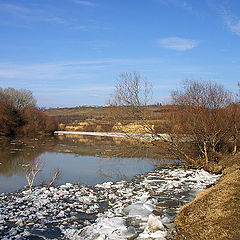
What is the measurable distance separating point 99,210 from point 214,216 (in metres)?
3.63

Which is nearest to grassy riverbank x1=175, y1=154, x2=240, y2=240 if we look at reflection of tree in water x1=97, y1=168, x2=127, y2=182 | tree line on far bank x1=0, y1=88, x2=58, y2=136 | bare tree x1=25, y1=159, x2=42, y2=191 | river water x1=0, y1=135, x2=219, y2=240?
river water x1=0, y1=135, x2=219, y2=240

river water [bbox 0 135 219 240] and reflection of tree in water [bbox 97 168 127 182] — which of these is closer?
river water [bbox 0 135 219 240]

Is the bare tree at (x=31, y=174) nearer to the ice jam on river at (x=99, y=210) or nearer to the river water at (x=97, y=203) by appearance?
the river water at (x=97, y=203)

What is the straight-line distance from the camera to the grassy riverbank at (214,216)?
489cm

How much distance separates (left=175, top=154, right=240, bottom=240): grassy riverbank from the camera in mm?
4891

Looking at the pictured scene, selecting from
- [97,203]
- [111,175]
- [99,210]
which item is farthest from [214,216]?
[111,175]

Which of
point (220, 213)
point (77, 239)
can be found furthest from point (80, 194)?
point (220, 213)

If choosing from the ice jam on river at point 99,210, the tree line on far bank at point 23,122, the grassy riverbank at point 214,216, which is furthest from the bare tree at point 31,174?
the tree line on far bank at point 23,122

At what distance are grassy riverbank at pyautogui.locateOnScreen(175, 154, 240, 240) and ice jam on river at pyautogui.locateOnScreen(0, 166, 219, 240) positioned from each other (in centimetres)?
40

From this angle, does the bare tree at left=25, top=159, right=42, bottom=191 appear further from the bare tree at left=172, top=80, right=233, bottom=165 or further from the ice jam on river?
the bare tree at left=172, top=80, right=233, bottom=165

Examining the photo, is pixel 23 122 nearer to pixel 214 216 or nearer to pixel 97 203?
pixel 97 203

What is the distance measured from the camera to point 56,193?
32.8 ft

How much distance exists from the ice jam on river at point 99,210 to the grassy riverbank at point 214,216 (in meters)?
0.40

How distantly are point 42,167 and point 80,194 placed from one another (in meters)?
6.50
